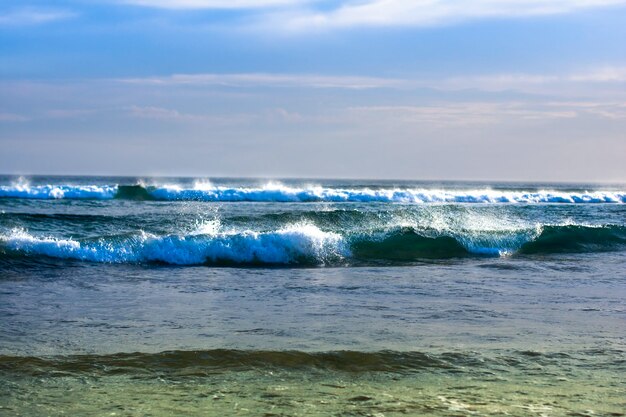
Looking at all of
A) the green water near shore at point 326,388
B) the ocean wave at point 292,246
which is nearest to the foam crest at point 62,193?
the ocean wave at point 292,246

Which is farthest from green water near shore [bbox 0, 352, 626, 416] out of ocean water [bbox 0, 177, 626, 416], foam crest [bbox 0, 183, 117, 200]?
foam crest [bbox 0, 183, 117, 200]

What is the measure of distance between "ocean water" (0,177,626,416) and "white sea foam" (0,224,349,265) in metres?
0.04

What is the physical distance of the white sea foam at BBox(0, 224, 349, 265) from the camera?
16312 millimetres

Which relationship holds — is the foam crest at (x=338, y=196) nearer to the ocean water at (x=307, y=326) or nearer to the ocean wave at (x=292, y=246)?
the ocean wave at (x=292, y=246)

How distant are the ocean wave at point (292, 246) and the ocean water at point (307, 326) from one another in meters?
0.05

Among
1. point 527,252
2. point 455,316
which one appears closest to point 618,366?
point 455,316

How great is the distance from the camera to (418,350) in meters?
7.73

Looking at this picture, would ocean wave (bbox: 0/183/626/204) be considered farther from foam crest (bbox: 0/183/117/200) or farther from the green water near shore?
the green water near shore

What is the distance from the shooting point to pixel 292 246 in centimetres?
1780

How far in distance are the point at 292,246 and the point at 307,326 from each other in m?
8.82

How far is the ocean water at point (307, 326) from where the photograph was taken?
6.14 meters

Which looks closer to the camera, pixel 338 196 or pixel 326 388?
pixel 326 388

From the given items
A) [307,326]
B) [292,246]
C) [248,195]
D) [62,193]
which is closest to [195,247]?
[292,246]

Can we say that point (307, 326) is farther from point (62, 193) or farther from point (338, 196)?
point (338, 196)
